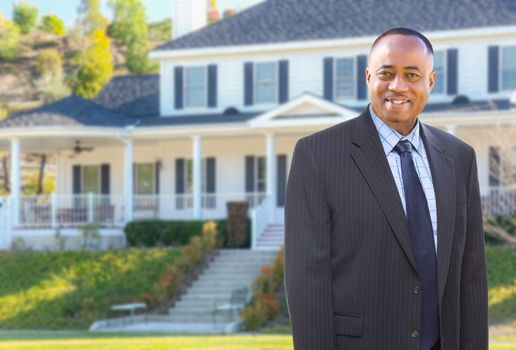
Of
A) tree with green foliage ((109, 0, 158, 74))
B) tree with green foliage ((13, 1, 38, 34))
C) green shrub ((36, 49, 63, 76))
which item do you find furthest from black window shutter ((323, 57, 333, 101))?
tree with green foliage ((13, 1, 38, 34))

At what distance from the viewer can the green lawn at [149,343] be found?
1570 cm

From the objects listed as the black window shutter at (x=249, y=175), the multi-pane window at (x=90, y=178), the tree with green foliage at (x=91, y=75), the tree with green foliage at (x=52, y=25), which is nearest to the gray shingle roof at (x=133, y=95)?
the multi-pane window at (x=90, y=178)

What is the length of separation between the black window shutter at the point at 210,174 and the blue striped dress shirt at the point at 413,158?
28415 mm

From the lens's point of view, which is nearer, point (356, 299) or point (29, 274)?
point (356, 299)

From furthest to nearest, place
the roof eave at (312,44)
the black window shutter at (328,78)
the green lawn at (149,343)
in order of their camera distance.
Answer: the black window shutter at (328,78)
the roof eave at (312,44)
the green lawn at (149,343)

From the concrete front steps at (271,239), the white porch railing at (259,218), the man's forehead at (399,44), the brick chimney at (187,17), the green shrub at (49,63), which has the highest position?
the green shrub at (49,63)

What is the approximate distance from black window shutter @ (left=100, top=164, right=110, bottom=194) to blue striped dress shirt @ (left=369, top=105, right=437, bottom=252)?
30.4m

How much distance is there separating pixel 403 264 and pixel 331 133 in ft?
1.93

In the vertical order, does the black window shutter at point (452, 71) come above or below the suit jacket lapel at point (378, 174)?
above

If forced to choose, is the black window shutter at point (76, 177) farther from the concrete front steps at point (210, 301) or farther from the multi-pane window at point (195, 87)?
the concrete front steps at point (210, 301)

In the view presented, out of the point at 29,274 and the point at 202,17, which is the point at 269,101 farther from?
the point at 29,274

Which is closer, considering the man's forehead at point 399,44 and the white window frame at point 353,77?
the man's forehead at point 399,44

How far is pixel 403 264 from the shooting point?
4078 millimetres

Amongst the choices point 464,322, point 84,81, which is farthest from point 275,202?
point 84,81
